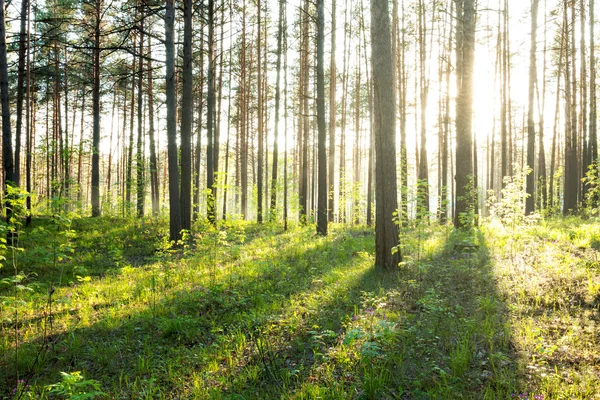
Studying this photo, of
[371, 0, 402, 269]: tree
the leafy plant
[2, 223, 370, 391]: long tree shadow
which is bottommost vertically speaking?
[2, 223, 370, 391]: long tree shadow

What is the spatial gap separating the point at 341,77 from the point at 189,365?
19.2 metres

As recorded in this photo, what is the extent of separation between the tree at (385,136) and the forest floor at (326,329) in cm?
60

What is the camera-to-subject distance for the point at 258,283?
638 cm

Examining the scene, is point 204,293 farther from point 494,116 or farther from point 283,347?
point 494,116

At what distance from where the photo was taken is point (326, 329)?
4.30 m

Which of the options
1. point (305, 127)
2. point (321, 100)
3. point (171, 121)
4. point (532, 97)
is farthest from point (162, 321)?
point (532, 97)

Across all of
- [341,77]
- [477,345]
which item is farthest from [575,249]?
[341,77]

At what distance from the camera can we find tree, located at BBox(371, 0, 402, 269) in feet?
20.4

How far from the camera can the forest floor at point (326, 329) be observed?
3145 millimetres

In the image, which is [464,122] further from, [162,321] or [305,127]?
[162,321]

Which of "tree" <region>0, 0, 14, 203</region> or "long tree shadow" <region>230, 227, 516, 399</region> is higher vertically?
"tree" <region>0, 0, 14, 203</region>

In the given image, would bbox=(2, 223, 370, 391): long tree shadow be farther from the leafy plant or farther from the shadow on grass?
the leafy plant

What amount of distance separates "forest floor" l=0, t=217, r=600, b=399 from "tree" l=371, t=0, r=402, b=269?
0.60m

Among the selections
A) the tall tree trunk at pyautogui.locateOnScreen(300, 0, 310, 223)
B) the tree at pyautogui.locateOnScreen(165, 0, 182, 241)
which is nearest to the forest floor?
the tree at pyautogui.locateOnScreen(165, 0, 182, 241)
